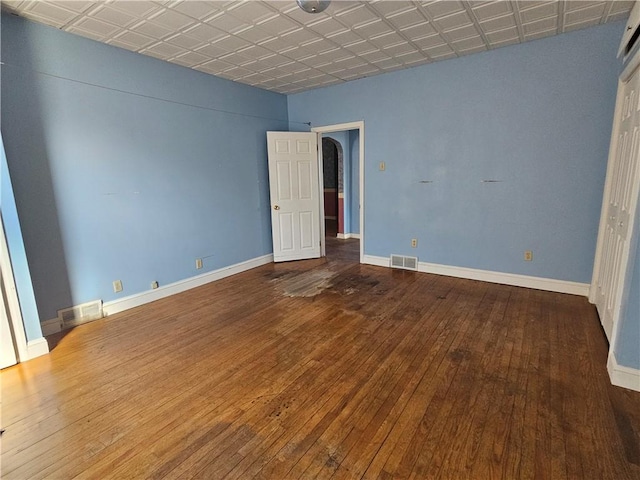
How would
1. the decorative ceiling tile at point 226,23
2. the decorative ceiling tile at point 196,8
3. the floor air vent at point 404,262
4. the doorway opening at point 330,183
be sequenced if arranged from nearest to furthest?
1. the decorative ceiling tile at point 196,8
2. the decorative ceiling tile at point 226,23
3. the floor air vent at point 404,262
4. the doorway opening at point 330,183

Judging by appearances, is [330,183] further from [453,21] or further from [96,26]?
[96,26]

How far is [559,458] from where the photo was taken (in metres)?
1.54

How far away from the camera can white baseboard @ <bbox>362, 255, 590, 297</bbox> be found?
139 inches

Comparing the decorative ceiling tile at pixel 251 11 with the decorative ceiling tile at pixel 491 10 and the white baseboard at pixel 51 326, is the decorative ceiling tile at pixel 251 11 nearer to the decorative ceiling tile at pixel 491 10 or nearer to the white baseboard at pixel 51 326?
the decorative ceiling tile at pixel 491 10

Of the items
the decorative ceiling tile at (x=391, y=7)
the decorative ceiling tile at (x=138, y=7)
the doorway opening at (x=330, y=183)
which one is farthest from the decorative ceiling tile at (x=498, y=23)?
the doorway opening at (x=330, y=183)

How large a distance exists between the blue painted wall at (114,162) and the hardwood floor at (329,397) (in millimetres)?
712

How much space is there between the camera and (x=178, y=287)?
13.1 feet

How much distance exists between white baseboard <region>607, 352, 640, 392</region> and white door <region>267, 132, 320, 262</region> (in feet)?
13.3

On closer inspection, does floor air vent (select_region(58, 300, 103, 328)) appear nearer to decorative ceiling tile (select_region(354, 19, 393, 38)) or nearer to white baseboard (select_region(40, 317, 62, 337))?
white baseboard (select_region(40, 317, 62, 337))

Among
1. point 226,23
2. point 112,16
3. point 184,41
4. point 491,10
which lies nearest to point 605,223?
point 491,10

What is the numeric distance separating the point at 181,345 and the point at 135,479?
1.30m

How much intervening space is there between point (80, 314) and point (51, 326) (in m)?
0.24

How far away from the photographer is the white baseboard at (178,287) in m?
3.42

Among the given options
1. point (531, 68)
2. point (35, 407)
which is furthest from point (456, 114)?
point (35, 407)
